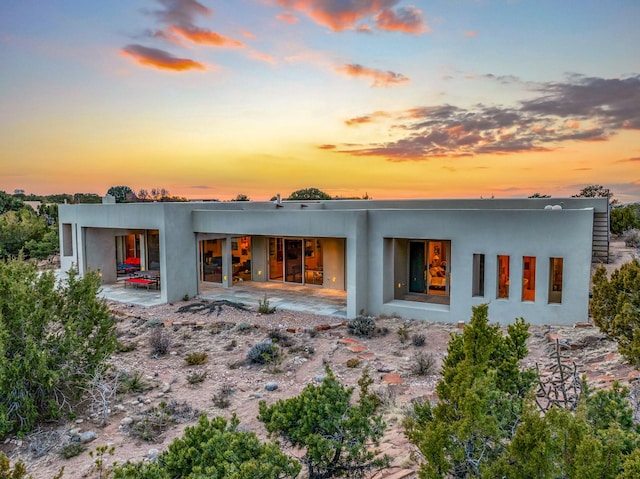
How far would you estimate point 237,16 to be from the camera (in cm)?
1559

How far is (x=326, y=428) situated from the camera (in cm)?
437

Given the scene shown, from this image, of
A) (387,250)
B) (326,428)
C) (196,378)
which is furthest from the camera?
(387,250)

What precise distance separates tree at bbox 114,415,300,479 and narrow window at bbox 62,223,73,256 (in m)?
21.1

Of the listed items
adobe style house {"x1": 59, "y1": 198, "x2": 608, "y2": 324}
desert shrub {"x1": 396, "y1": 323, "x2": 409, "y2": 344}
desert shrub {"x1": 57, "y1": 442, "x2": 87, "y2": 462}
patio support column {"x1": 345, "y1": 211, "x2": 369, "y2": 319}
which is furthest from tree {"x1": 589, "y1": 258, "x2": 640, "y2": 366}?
desert shrub {"x1": 57, "y1": 442, "x2": 87, "y2": 462}

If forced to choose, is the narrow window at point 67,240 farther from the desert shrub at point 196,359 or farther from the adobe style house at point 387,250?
the desert shrub at point 196,359

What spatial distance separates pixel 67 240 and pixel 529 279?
22.2 metres

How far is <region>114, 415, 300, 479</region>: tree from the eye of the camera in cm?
346

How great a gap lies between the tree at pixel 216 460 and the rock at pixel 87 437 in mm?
3289

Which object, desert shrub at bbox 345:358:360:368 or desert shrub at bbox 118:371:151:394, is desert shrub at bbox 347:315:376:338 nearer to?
desert shrub at bbox 345:358:360:368

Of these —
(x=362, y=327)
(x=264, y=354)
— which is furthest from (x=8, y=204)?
(x=362, y=327)

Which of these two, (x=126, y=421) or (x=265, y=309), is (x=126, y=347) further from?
Answer: (x=265, y=309)

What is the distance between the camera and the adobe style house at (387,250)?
11758mm

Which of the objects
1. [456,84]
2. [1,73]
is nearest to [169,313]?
[1,73]

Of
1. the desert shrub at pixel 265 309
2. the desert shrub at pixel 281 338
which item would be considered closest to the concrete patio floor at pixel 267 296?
the desert shrub at pixel 265 309
